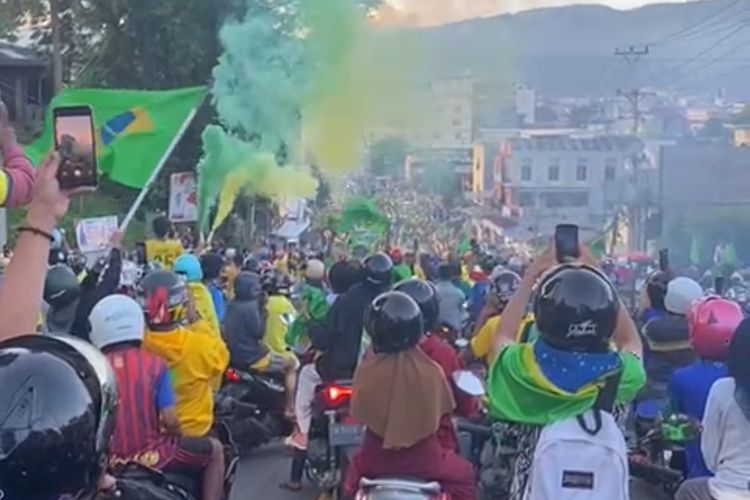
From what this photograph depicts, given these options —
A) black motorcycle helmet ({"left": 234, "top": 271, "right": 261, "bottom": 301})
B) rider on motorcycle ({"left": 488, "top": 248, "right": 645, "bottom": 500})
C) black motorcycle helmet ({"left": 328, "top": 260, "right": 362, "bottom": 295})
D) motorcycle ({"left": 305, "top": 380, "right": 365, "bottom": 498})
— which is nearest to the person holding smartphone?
rider on motorcycle ({"left": 488, "top": 248, "right": 645, "bottom": 500})

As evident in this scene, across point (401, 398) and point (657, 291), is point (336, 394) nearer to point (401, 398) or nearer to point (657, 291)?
point (401, 398)

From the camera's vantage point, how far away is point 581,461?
4.24 m

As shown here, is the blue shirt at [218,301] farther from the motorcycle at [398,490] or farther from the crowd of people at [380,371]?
the motorcycle at [398,490]

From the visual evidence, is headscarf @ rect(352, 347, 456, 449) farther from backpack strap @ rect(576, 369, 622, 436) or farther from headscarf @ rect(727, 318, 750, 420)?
backpack strap @ rect(576, 369, 622, 436)

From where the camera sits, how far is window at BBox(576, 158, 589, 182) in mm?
69938

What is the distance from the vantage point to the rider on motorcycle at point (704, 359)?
21.2ft

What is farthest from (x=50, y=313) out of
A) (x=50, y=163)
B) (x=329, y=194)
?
(x=329, y=194)

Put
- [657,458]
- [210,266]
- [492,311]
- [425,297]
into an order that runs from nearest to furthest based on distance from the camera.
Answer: [425,297]
[657,458]
[492,311]
[210,266]

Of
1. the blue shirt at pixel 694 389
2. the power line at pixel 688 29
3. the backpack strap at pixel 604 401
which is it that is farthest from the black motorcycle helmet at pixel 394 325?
the power line at pixel 688 29

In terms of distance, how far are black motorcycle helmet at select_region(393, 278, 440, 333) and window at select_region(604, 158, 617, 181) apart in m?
63.2

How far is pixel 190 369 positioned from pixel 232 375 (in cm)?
405

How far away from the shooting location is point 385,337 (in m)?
6.03

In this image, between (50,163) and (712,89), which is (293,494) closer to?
(50,163)

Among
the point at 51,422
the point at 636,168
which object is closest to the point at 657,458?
the point at 51,422
